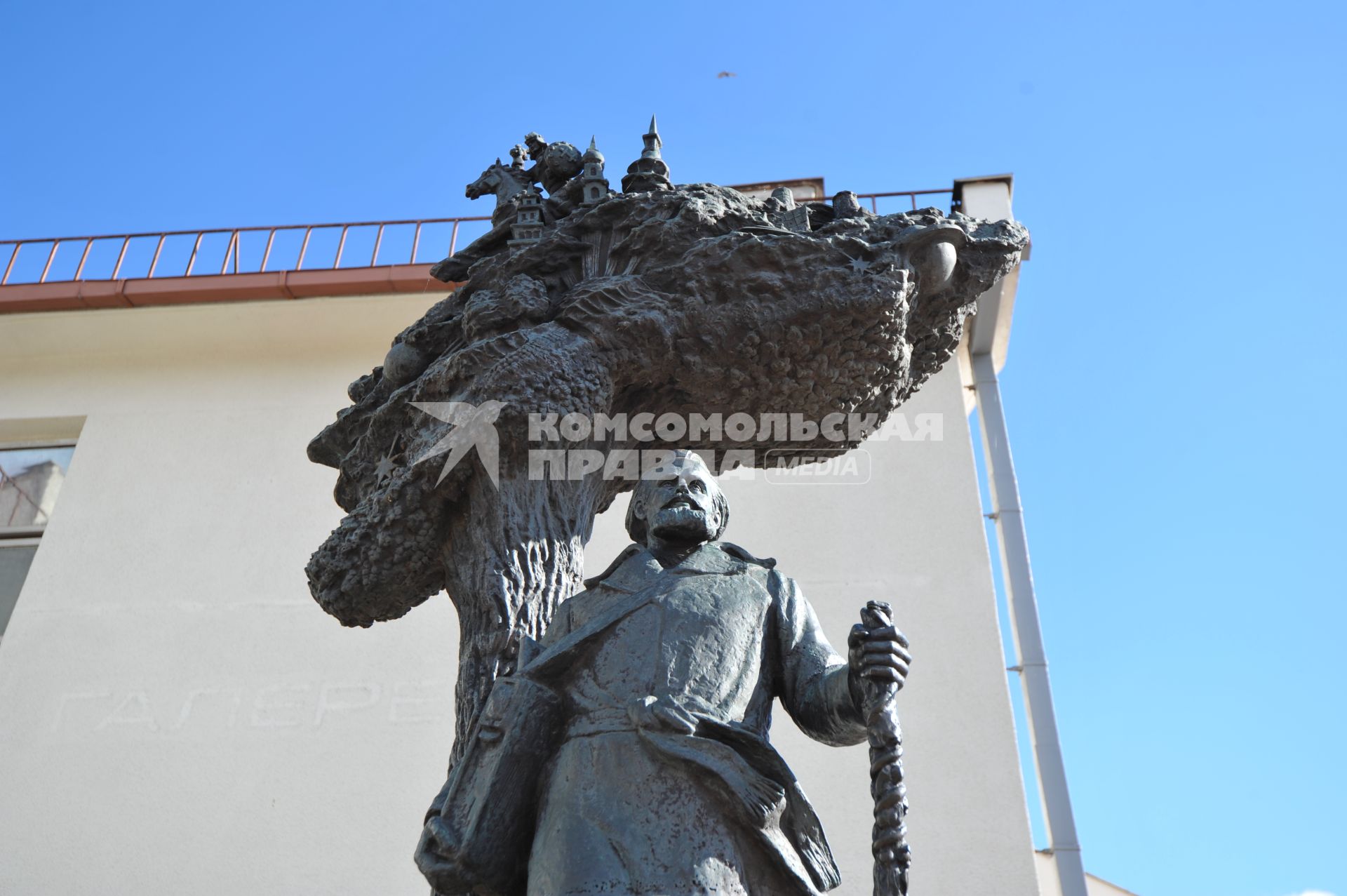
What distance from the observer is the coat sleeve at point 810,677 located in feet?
8.18

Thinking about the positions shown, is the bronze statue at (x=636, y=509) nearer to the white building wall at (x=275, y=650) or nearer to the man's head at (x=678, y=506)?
the man's head at (x=678, y=506)

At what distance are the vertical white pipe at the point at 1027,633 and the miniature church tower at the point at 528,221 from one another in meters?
4.65

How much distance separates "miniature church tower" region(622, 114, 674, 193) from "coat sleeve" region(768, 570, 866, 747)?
4.91 ft

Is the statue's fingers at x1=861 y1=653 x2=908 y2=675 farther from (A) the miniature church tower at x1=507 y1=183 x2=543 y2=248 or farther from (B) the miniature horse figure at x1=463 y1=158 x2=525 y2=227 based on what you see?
(B) the miniature horse figure at x1=463 y1=158 x2=525 y2=227

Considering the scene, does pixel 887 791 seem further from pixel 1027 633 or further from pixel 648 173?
pixel 1027 633

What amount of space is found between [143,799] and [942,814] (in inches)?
178

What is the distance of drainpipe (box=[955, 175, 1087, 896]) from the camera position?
21.7 ft

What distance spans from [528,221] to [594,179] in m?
0.27

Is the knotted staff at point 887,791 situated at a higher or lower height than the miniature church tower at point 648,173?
lower

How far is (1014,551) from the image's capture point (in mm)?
7691

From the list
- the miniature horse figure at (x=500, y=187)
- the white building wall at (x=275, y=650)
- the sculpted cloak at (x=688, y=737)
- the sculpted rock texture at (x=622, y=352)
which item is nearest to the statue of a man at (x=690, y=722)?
the sculpted cloak at (x=688, y=737)

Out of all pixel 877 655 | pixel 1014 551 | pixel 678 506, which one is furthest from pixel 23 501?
pixel 877 655

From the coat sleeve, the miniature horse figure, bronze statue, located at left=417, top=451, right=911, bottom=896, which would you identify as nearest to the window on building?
the miniature horse figure

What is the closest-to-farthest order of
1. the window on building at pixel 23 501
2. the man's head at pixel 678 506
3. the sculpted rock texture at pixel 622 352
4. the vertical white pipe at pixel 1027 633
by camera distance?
the man's head at pixel 678 506 < the sculpted rock texture at pixel 622 352 < the vertical white pipe at pixel 1027 633 < the window on building at pixel 23 501
